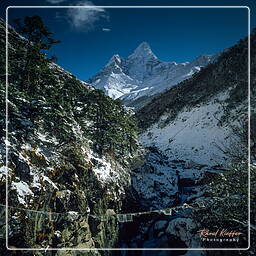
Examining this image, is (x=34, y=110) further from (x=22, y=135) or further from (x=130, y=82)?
(x=130, y=82)

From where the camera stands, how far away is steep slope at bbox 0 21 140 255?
6.35 m

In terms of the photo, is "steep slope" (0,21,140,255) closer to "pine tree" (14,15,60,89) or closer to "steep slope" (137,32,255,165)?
"pine tree" (14,15,60,89)

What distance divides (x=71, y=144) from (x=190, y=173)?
8.60 metres

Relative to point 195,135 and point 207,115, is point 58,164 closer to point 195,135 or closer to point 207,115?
point 195,135

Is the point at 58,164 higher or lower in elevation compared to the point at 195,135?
lower

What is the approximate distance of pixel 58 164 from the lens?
8.00 m

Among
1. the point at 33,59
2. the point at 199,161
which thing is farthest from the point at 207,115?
the point at 33,59

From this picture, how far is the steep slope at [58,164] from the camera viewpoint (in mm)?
6352
